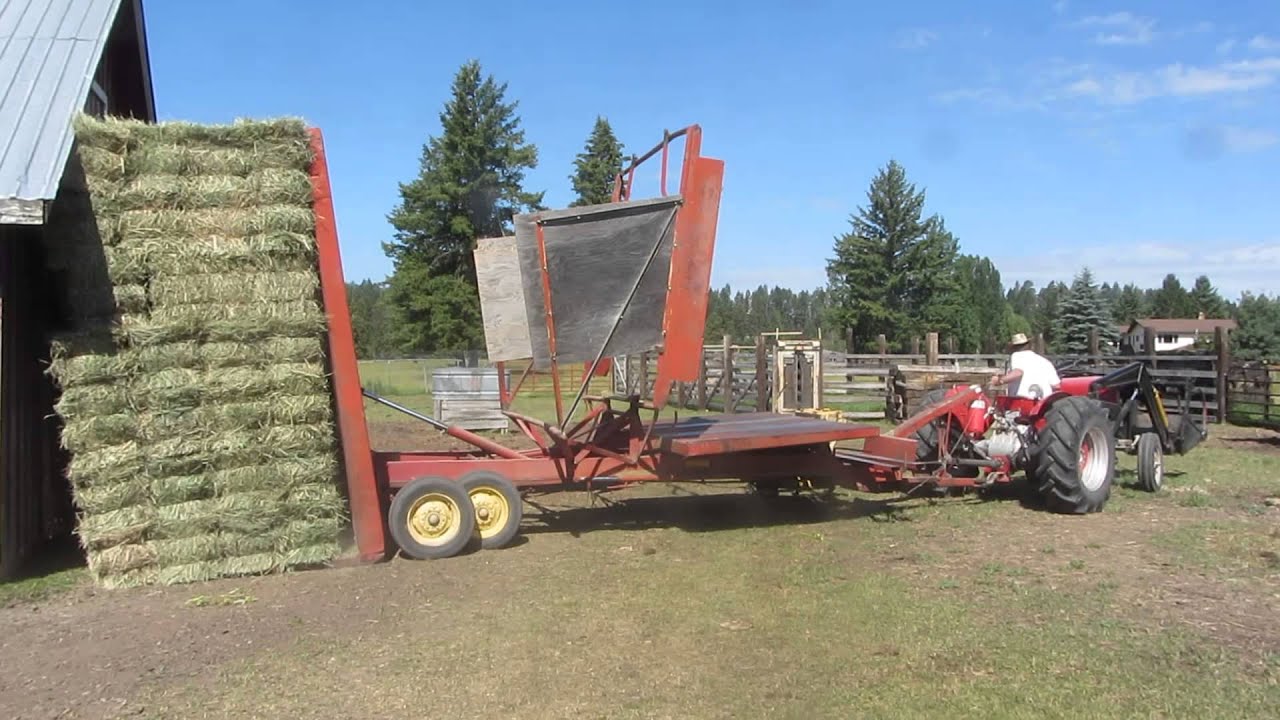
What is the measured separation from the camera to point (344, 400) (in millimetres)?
7875

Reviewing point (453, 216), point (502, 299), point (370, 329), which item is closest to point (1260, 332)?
point (453, 216)

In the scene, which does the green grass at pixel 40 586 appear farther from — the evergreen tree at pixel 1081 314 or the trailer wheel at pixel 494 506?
the evergreen tree at pixel 1081 314

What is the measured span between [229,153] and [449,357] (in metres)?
32.5

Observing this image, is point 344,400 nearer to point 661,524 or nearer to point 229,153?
point 229,153

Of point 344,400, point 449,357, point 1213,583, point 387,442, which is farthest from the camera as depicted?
point 449,357

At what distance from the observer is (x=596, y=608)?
6645mm

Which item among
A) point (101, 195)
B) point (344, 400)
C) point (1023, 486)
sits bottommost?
point (1023, 486)

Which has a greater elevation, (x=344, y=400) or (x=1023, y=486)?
(x=344, y=400)

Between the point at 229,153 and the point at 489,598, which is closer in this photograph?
the point at 489,598

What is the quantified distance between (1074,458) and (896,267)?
55436 mm

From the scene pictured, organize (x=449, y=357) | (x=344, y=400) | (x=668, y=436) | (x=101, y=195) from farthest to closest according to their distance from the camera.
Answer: (x=449, y=357) < (x=668, y=436) < (x=344, y=400) < (x=101, y=195)

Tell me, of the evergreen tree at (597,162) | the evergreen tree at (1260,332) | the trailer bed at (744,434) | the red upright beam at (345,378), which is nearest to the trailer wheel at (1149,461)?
the trailer bed at (744,434)

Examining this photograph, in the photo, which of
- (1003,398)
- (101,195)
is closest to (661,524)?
(1003,398)

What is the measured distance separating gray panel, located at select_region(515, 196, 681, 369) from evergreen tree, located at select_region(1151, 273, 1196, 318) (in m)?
107
